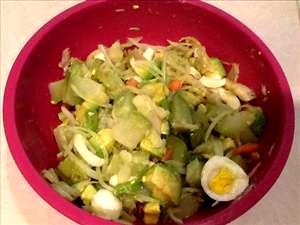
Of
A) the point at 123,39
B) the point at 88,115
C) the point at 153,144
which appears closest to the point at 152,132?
the point at 153,144

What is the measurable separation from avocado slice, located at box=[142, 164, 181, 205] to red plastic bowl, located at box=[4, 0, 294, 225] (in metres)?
0.06

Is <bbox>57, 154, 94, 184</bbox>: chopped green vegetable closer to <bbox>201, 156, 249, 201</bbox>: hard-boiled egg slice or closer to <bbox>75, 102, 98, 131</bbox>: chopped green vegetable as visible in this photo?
<bbox>75, 102, 98, 131</bbox>: chopped green vegetable

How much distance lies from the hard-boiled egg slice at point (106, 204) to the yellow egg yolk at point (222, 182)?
0.16m

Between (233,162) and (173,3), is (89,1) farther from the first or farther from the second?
(233,162)

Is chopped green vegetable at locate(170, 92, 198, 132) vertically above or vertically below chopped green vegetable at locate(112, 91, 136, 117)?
below

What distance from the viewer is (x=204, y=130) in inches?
38.1

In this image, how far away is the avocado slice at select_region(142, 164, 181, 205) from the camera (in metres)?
0.87

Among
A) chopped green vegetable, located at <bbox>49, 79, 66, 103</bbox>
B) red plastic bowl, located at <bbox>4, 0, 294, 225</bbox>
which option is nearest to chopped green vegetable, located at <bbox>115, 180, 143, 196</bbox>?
red plastic bowl, located at <bbox>4, 0, 294, 225</bbox>

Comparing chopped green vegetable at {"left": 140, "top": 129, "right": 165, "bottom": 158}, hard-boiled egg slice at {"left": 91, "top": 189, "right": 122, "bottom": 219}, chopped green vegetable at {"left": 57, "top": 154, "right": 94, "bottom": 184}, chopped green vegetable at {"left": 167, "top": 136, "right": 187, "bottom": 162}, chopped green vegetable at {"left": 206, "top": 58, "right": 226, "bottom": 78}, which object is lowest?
hard-boiled egg slice at {"left": 91, "top": 189, "right": 122, "bottom": 219}

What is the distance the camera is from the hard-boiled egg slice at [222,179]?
34.9 inches

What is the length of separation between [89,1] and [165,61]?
0.19 m

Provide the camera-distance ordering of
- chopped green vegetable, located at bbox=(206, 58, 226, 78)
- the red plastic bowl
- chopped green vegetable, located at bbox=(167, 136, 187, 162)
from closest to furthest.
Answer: the red plastic bowl
chopped green vegetable, located at bbox=(167, 136, 187, 162)
chopped green vegetable, located at bbox=(206, 58, 226, 78)

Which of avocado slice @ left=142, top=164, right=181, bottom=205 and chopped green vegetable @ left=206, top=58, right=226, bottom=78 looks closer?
avocado slice @ left=142, top=164, right=181, bottom=205

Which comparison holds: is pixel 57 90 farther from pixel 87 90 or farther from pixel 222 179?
pixel 222 179
